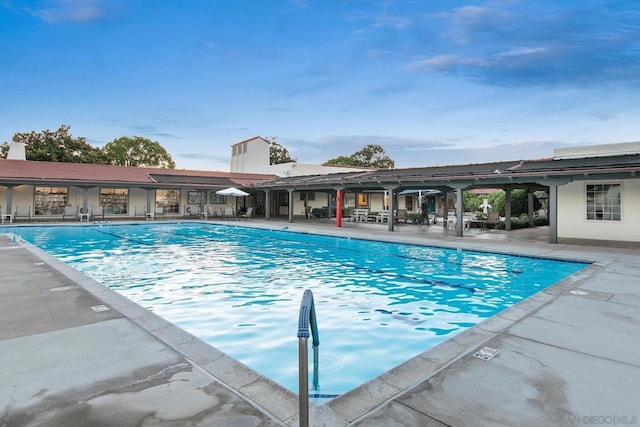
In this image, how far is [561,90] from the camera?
1812cm

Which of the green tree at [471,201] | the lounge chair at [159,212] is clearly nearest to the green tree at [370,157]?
the green tree at [471,201]

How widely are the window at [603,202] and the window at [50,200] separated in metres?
27.9

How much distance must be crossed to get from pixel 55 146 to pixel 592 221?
4461 centimetres

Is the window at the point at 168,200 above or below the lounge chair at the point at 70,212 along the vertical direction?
above

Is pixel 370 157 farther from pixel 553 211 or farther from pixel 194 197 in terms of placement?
pixel 553 211

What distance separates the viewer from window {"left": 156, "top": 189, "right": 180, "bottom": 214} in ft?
83.1

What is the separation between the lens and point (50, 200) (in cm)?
2189

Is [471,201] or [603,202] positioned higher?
[471,201]

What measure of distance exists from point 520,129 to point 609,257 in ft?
52.8

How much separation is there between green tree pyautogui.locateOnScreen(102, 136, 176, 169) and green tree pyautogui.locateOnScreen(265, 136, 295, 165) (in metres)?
15.4

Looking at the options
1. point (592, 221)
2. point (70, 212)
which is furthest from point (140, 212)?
point (592, 221)

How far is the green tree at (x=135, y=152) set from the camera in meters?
46.2

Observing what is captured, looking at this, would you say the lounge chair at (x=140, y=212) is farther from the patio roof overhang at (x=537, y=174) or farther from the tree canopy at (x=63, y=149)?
the tree canopy at (x=63, y=149)

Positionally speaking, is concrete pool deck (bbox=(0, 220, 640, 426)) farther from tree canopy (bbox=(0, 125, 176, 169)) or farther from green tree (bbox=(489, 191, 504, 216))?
tree canopy (bbox=(0, 125, 176, 169))
